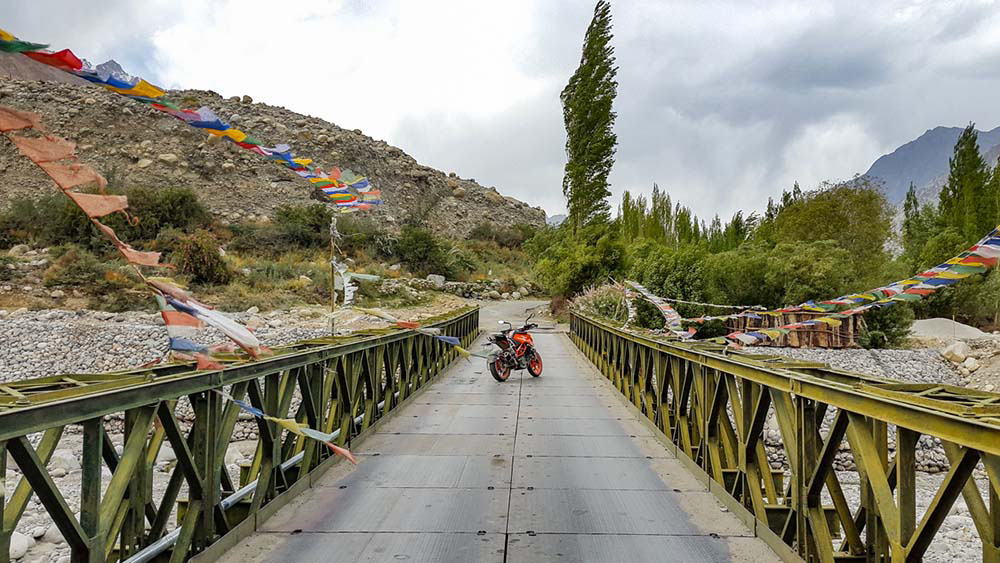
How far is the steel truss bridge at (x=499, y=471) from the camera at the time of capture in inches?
94.7

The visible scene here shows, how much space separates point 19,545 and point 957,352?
69.6 feet

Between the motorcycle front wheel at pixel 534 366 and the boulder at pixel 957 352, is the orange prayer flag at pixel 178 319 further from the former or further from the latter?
the boulder at pixel 957 352

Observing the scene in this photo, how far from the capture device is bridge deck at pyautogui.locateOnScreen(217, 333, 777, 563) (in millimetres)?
3666

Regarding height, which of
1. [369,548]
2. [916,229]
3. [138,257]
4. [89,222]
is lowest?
[369,548]

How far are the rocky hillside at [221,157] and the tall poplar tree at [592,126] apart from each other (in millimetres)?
22672

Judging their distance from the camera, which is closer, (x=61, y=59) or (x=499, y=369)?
(x=61, y=59)

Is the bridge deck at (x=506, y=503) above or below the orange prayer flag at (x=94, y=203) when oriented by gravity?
below

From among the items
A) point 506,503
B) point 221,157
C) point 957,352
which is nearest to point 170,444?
point 506,503

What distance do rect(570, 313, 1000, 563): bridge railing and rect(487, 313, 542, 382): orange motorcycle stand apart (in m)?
4.87

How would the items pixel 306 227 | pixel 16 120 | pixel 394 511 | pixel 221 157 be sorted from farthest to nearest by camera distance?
1. pixel 221 157
2. pixel 306 227
3. pixel 394 511
4. pixel 16 120

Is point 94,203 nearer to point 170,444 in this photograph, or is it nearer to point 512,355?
point 170,444

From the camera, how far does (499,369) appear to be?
425 inches

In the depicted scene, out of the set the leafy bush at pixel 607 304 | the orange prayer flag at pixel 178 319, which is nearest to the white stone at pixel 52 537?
the orange prayer flag at pixel 178 319

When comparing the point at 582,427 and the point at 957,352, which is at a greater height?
the point at 957,352
